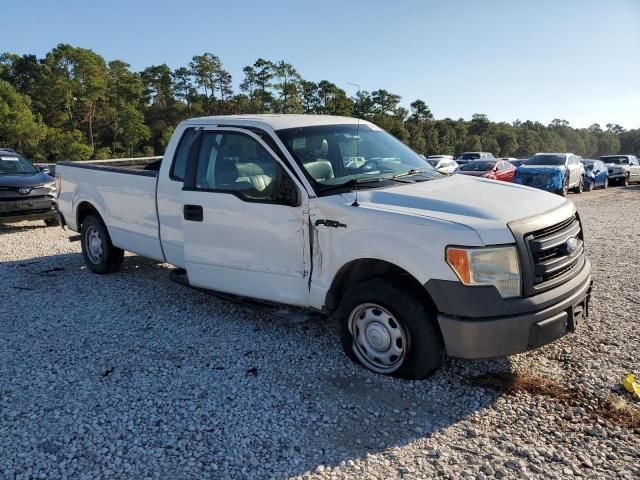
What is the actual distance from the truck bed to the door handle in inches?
33.2

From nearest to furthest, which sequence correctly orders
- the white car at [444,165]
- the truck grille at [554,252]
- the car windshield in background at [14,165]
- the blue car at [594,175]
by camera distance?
1. the truck grille at [554,252]
2. the white car at [444,165]
3. the car windshield in background at [14,165]
4. the blue car at [594,175]

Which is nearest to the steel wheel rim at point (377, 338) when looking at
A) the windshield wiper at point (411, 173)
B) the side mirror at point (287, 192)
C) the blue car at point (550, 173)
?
the side mirror at point (287, 192)

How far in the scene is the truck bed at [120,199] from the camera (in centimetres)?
588

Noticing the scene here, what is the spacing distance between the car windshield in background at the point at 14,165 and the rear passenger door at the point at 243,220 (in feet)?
29.8

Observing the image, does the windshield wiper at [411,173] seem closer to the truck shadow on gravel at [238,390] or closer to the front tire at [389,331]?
the front tire at [389,331]

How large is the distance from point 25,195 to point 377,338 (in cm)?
1013

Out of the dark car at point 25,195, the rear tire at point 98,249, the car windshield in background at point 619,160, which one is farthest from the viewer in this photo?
the car windshield in background at point 619,160

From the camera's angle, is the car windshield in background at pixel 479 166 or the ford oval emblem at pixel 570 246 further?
the car windshield in background at pixel 479 166

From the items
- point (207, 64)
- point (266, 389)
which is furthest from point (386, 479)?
point (207, 64)

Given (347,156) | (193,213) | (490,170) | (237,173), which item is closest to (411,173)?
(347,156)

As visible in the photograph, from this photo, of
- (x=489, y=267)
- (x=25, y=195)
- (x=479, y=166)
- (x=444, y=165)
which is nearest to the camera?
(x=489, y=267)

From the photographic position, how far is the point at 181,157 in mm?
5402

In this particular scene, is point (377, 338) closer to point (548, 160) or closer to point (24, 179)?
point (24, 179)

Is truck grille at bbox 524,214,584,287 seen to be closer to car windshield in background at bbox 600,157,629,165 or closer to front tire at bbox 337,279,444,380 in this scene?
front tire at bbox 337,279,444,380
